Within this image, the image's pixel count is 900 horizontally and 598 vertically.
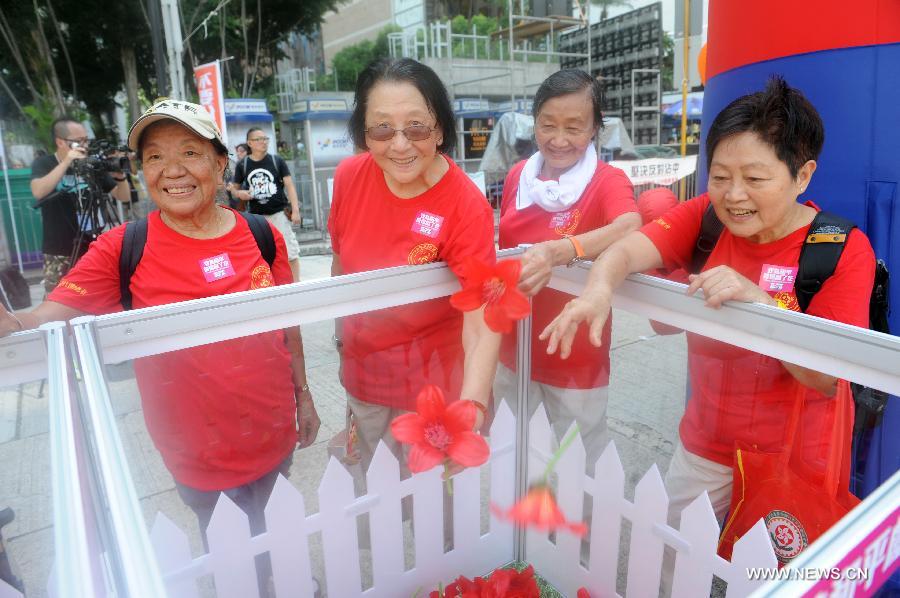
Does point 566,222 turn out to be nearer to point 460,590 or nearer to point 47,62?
point 460,590

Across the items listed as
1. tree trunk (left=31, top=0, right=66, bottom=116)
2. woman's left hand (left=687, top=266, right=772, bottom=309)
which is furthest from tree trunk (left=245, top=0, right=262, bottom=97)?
woman's left hand (left=687, top=266, right=772, bottom=309)

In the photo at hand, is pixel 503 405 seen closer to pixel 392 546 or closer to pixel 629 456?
pixel 392 546

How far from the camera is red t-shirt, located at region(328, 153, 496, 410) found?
65.2 inches

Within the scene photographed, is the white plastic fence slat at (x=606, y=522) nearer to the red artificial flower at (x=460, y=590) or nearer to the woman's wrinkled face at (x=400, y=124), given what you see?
the red artificial flower at (x=460, y=590)

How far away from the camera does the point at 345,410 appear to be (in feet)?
6.74

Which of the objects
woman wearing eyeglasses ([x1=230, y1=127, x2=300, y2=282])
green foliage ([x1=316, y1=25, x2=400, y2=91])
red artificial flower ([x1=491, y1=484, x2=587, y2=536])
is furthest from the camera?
green foliage ([x1=316, y1=25, x2=400, y2=91])

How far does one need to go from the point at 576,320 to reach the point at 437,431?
38 cm

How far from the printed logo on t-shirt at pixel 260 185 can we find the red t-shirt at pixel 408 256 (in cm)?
480

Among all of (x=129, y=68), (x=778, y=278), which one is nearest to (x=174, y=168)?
(x=778, y=278)

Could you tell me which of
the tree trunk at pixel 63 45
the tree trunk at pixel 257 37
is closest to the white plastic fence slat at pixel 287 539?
the tree trunk at pixel 63 45

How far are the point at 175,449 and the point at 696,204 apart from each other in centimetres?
158

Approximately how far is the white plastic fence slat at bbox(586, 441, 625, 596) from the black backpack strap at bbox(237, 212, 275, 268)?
111cm

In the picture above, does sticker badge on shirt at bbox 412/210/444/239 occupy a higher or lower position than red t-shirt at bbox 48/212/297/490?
higher

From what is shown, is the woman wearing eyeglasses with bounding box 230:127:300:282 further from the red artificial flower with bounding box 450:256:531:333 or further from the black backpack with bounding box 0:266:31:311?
the red artificial flower with bounding box 450:256:531:333
